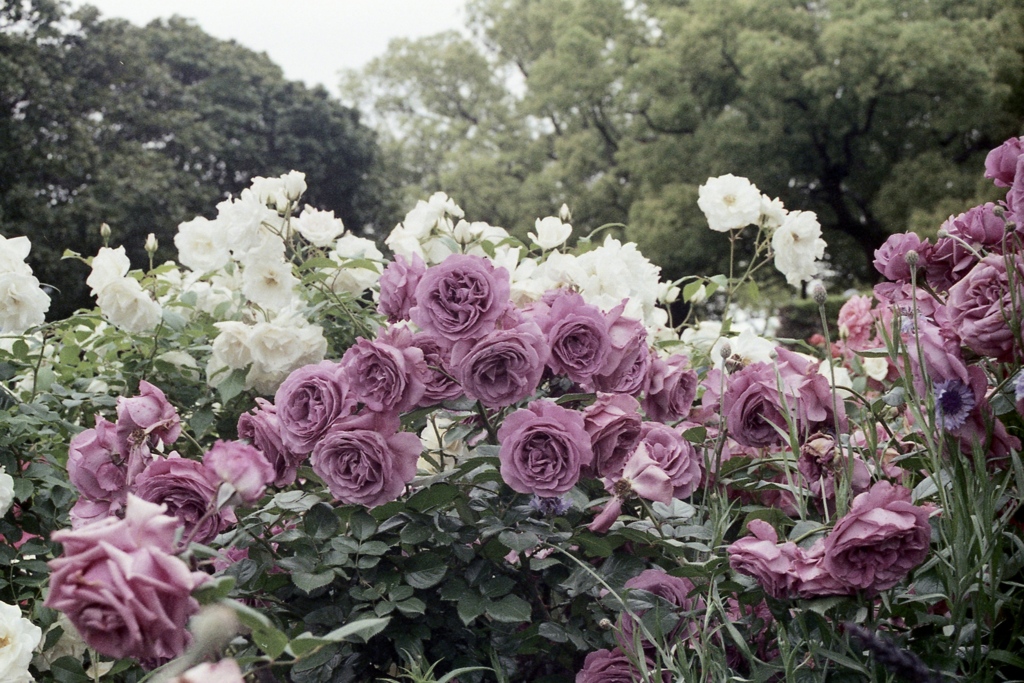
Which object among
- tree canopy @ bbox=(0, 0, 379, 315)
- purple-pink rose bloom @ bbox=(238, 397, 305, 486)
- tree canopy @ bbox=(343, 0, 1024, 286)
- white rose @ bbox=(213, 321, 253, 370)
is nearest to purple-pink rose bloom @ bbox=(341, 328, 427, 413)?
purple-pink rose bloom @ bbox=(238, 397, 305, 486)

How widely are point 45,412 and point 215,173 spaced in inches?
581

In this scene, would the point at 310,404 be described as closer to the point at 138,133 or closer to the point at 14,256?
Answer: the point at 14,256

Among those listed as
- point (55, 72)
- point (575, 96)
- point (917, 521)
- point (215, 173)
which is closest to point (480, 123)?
point (575, 96)

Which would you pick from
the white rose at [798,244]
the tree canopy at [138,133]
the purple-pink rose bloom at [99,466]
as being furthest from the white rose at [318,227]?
the tree canopy at [138,133]

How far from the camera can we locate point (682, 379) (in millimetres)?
1403

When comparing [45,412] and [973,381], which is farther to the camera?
[45,412]

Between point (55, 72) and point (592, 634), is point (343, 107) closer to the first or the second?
point (55, 72)

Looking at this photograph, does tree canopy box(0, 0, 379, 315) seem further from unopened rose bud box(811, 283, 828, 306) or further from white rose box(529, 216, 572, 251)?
unopened rose bud box(811, 283, 828, 306)

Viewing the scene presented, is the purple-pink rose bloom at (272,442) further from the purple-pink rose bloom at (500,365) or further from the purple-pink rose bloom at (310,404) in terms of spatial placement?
the purple-pink rose bloom at (500,365)

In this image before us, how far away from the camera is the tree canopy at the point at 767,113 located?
40.0ft

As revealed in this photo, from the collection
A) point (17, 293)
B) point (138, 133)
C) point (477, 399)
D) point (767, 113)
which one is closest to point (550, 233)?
point (477, 399)

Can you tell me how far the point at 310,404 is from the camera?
1197 mm

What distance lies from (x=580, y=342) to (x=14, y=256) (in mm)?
1068

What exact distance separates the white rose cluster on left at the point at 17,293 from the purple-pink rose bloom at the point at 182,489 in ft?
2.35
